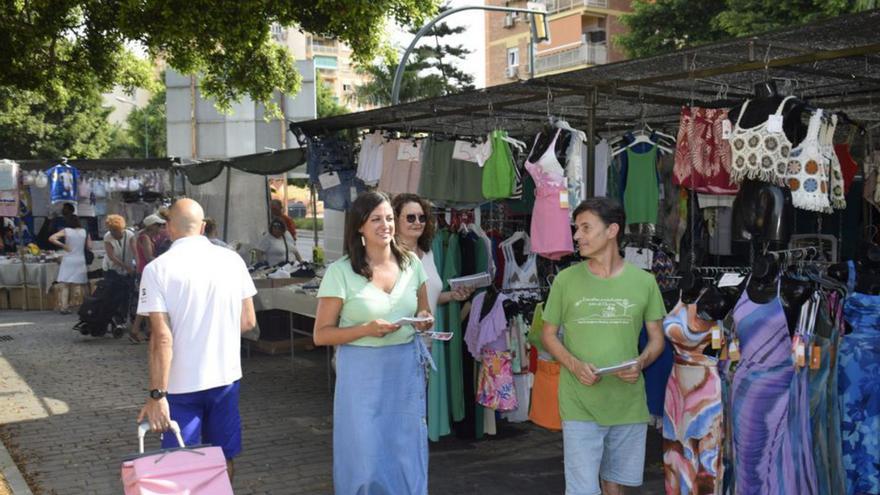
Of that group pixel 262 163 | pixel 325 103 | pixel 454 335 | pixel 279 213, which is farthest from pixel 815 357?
pixel 325 103

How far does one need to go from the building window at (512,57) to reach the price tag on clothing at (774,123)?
3950 cm

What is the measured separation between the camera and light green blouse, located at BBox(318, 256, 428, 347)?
3.57 m

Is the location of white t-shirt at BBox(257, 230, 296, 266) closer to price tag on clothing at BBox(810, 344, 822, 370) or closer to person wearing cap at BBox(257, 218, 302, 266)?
person wearing cap at BBox(257, 218, 302, 266)

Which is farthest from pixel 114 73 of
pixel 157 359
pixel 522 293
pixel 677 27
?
pixel 677 27

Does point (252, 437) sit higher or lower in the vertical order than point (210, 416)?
lower

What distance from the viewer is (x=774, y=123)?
13.4ft

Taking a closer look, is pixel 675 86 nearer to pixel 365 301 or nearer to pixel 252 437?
pixel 365 301

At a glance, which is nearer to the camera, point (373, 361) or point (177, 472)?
point (177, 472)

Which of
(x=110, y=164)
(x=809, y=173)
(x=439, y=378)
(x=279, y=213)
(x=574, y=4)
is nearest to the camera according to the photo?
(x=809, y=173)

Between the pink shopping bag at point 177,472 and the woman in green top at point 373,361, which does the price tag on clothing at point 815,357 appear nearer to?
the woman in green top at point 373,361

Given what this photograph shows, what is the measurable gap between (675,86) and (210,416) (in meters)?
4.10

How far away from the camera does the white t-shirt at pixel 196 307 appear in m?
3.85

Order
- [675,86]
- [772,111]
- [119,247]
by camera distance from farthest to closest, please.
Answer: [119,247] → [675,86] → [772,111]

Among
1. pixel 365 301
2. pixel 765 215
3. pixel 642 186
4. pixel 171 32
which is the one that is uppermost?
pixel 171 32
